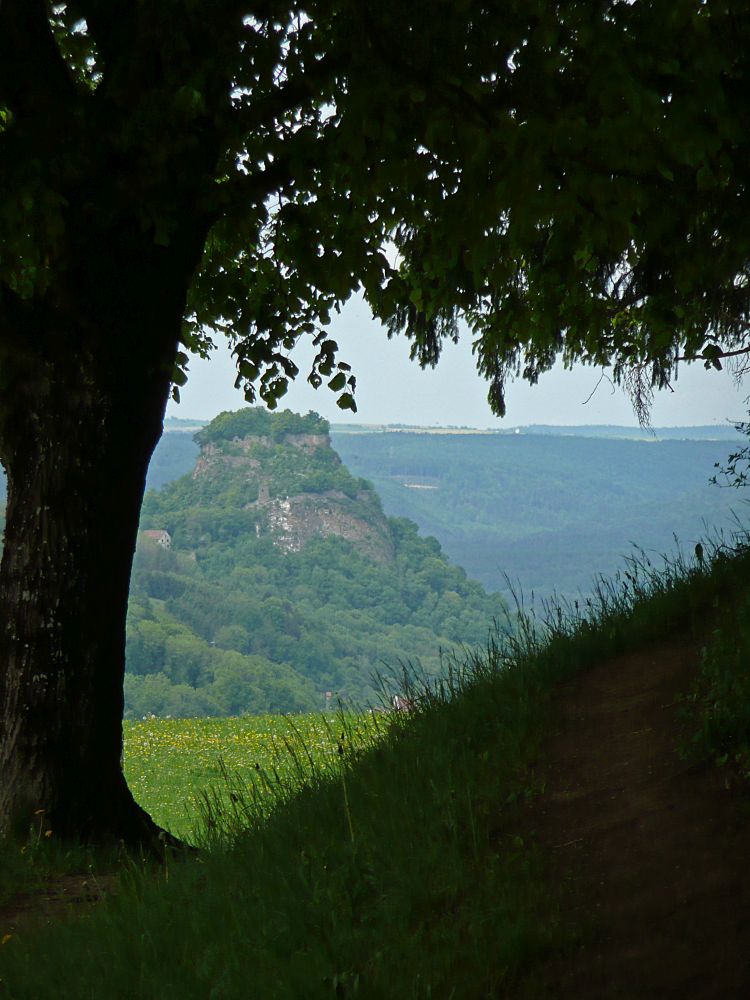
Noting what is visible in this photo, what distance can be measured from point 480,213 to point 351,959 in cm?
400

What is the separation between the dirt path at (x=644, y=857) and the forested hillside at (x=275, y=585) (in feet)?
221

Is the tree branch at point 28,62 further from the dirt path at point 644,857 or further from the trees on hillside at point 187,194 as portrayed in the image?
the dirt path at point 644,857

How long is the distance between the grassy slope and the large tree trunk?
107 cm

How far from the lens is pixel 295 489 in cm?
14612

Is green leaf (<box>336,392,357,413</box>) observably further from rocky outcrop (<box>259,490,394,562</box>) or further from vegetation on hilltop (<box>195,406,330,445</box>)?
vegetation on hilltop (<box>195,406,330,445</box>)

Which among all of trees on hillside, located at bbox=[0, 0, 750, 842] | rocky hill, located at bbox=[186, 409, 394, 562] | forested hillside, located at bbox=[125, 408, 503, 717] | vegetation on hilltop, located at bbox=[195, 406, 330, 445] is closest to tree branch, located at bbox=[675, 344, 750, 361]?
trees on hillside, located at bbox=[0, 0, 750, 842]

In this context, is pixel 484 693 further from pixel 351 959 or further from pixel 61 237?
pixel 61 237

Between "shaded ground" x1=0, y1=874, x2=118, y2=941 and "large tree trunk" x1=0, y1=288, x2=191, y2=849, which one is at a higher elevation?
"large tree trunk" x1=0, y1=288, x2=191, y2=849

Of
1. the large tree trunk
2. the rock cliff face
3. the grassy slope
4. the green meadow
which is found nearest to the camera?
the grassy slope

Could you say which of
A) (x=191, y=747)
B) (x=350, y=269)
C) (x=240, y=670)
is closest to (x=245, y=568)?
(x=240, y=670)

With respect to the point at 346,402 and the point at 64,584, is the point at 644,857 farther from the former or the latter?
the point at 346,402

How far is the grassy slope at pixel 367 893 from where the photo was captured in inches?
150

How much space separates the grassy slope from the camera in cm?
381

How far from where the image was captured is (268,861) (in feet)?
16.1
